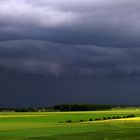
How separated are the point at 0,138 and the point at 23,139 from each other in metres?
3.85

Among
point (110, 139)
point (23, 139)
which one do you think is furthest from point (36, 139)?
point (110, 139)

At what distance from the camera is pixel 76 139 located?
56406 millimetres

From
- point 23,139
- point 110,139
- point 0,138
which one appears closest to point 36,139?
point 23,139

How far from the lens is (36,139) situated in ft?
189

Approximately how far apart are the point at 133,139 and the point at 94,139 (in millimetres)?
4907

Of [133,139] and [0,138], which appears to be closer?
[133,139]

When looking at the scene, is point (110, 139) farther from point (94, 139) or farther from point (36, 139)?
point (36, 139)

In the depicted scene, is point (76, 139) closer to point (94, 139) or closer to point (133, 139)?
point (94, 139)

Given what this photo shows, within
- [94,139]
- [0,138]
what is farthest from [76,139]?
[0,138]

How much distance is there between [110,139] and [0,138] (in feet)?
51.5

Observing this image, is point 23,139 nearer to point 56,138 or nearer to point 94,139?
point 56,138

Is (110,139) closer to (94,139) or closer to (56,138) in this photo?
(94,139)

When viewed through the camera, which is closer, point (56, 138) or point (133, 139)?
point (133, 139)

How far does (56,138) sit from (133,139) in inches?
423
